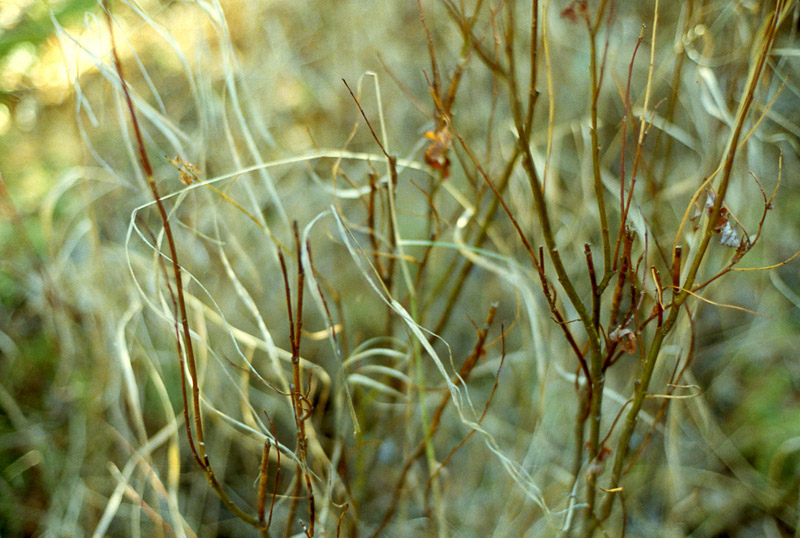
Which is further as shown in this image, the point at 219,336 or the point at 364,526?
the point at 219,336

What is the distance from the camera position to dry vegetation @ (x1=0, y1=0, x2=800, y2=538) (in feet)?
3.70

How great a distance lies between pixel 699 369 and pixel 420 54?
1138 mm

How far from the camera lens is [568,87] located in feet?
5.21

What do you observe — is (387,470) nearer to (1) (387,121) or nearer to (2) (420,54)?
(1) (387,121)

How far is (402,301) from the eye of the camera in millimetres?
1277

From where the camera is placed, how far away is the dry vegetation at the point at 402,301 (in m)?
1.13

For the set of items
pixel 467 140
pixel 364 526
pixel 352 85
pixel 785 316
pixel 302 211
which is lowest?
pixel 364 526

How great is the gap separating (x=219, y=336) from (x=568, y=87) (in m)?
1.16

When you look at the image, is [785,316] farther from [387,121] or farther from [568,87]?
[387,121]

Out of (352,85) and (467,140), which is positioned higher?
(352,85)

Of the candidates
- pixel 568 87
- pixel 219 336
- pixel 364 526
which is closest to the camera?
pixel 364 526

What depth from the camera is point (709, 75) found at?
3.64 feet

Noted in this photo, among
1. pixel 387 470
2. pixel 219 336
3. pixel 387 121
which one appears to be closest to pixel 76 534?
pixel 219 336

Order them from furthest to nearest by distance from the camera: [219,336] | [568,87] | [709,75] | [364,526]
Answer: [568,87] < [219,336] < [364,526] < [709,75]
